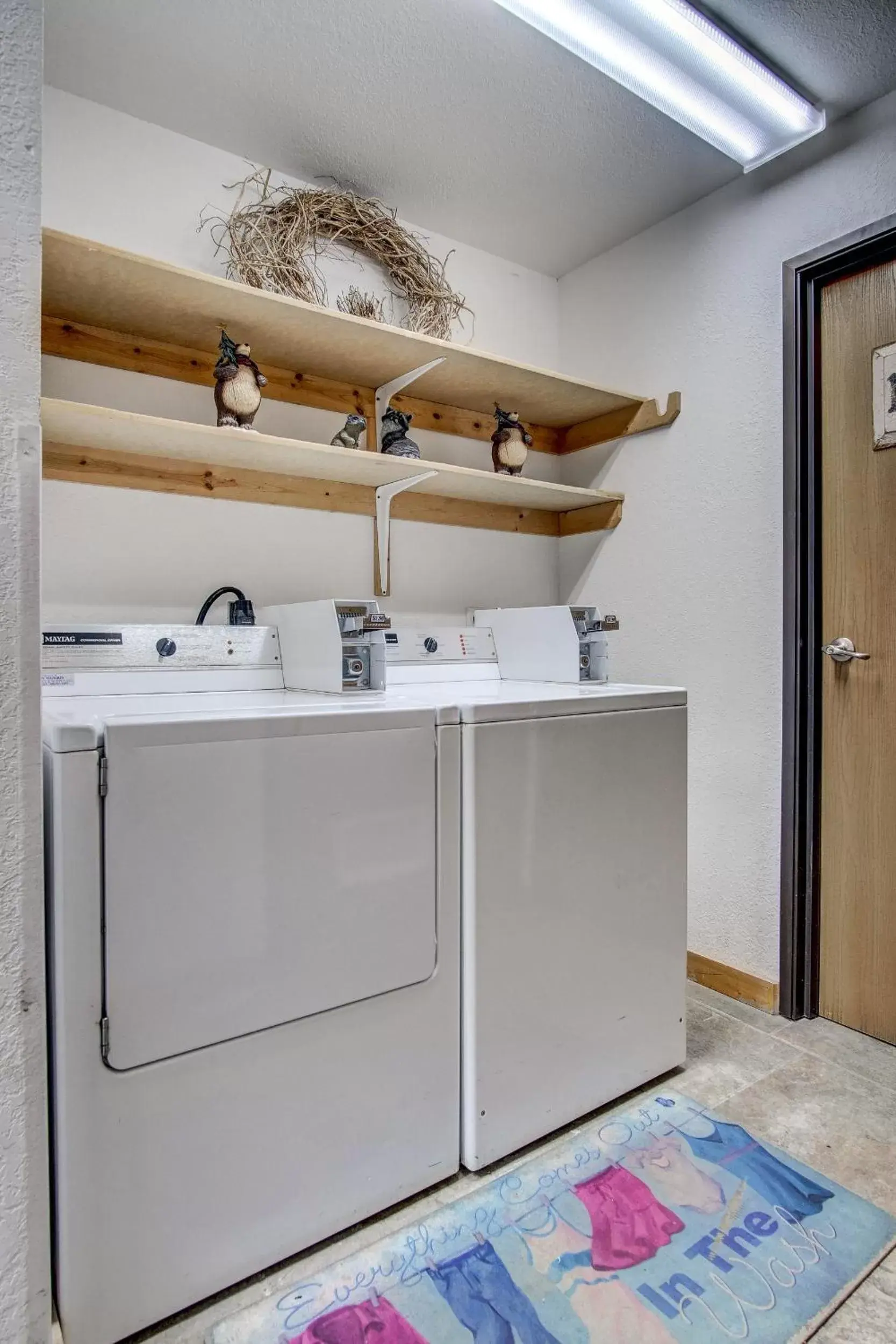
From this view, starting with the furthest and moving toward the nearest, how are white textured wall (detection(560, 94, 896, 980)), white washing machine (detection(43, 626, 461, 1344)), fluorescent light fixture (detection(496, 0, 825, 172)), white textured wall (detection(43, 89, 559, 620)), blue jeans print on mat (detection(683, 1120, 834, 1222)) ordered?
white textured wall (detection(560, 94, 896, 980)) < white textured wall (detection(43, 89, 559, 620)) < fluorescent light fixture (detection(496, 0, 825, 172)) < blue jeans print on mat (detection(683, 1120, 834, 1222)) < white washing machine (detection(43, 626, 461, 1344))

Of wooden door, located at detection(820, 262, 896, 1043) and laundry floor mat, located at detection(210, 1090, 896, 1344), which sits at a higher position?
wooden door, located at detection(820, 262, 896, 1043)

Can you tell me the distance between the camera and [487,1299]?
127 centimetres

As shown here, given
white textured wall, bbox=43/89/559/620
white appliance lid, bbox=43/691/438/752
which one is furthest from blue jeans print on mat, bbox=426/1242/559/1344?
white textured wall, bbox=43/89/559/620

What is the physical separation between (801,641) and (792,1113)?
4.07ft

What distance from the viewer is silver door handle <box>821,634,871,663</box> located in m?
2.11

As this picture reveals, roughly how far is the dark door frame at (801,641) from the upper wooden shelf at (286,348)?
46 centimetres

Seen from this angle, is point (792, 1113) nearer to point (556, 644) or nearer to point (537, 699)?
point (537, 699)

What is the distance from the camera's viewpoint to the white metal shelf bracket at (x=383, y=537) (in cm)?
247

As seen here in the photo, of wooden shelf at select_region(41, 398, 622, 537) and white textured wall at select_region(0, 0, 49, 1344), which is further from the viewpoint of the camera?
wooden shelf at select_region(41, 398, 622, 537)

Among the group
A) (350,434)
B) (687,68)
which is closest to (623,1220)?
(350,434)

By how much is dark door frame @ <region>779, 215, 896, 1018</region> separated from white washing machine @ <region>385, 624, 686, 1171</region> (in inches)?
19.1

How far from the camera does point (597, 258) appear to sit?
9.32 feet

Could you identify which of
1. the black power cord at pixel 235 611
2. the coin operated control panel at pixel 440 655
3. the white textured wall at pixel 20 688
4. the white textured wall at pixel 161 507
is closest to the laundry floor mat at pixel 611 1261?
the white textured wall at pixel 20 688

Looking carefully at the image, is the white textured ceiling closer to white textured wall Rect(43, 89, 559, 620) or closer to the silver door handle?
white textured wall Rect(43, 89, 559, 620)
